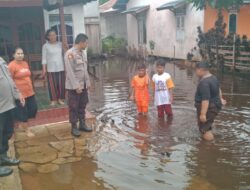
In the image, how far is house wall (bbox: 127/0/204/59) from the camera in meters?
18.4

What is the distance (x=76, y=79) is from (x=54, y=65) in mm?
1555

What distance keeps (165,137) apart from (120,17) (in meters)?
23.7

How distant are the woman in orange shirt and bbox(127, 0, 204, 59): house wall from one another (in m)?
13.3

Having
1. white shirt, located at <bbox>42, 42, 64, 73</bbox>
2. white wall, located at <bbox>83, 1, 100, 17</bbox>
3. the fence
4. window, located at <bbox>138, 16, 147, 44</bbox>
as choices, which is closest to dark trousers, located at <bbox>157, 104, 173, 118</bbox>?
white shirt, located at <bbox>42, 42, 64, 73</bbox>

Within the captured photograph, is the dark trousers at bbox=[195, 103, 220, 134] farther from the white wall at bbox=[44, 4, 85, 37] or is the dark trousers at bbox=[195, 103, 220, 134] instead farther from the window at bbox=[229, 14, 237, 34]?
the window at bbox=[229, 14, 237, 34]

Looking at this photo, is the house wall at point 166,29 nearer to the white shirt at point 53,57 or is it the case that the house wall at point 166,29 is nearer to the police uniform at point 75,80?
the white shirt at point 53,57

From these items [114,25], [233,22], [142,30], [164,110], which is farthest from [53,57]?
[114,25]

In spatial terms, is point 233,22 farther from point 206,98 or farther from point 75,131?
point 75,131

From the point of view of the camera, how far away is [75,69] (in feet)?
19.3

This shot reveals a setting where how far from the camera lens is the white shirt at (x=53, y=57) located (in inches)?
279

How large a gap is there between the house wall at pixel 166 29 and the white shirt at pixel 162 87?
Answer: 11373mm

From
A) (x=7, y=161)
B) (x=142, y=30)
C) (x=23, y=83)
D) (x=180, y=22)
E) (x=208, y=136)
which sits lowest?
(x=208, y=136)

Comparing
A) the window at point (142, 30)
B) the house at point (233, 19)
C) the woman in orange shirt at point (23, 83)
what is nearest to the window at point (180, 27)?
the house at point (233, 19)

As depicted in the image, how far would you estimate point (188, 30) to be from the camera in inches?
744
